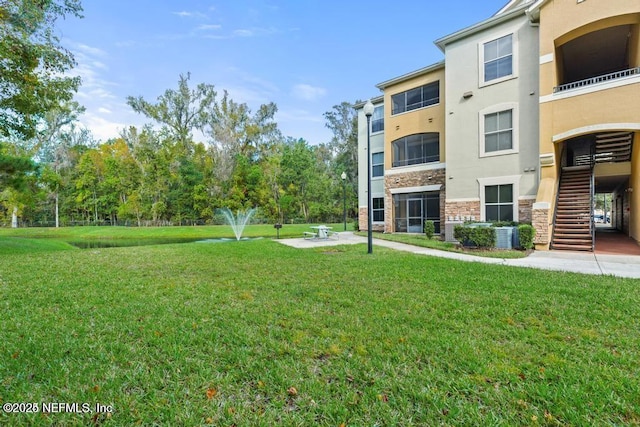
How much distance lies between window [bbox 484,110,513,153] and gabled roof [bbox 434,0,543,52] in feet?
12.2

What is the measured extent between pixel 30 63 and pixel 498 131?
56.2 feet

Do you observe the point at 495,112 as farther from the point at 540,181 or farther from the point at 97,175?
the point at 97,175

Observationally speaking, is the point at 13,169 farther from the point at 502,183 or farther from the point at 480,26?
the point at 480,26

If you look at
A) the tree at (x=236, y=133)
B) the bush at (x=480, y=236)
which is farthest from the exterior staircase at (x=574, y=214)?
the tree at (x=236, y=133)

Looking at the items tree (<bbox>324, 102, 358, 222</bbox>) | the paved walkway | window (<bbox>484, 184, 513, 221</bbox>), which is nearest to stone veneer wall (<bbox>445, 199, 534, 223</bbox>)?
window (<bbox>484, 184, 513, 221</bbox>)

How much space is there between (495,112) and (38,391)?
15.1 metres

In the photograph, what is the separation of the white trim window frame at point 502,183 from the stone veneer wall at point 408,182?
8.18 feet

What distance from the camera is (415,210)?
17.1 metres

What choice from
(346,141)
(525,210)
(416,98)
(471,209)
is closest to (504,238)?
(525,210)

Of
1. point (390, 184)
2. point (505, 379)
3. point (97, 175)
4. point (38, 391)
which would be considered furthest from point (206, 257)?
point (97, 175)

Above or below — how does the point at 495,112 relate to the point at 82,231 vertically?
above

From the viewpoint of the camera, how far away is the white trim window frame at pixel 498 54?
12.3 metres

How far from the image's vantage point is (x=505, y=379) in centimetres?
264

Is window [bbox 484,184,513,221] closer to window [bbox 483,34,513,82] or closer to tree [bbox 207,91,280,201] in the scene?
window [bbox 483,34,513,82]
